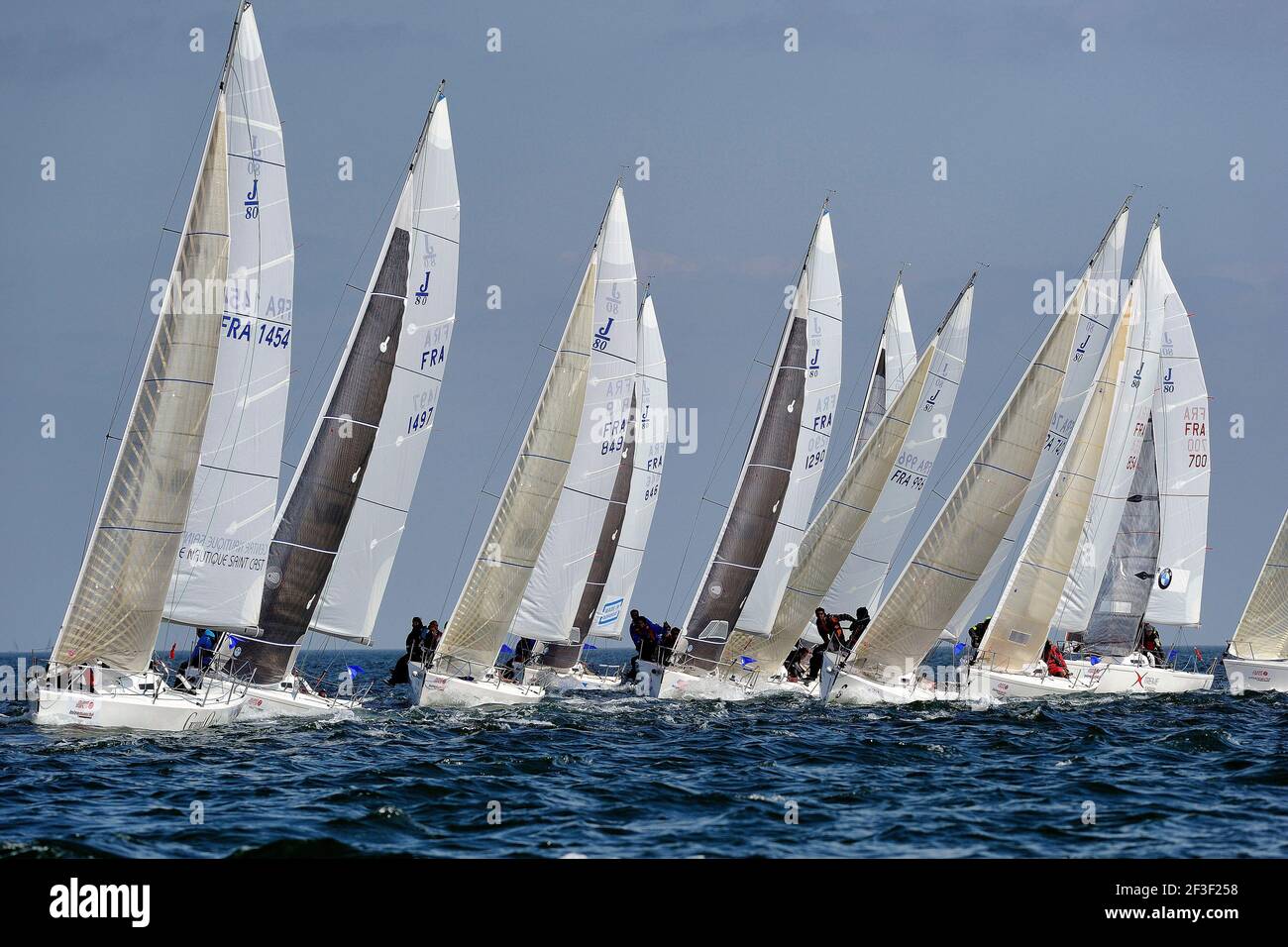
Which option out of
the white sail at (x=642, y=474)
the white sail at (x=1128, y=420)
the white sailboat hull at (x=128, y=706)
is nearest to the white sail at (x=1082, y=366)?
the white sail at (x=1128, y=420)

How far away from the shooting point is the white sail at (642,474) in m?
47.2

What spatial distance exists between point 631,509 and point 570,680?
7635mm

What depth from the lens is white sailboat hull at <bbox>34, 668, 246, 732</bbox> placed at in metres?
23.0

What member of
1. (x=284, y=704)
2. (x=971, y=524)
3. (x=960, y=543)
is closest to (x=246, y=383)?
(x=284, y=704)

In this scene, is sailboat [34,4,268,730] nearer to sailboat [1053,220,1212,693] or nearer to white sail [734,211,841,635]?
white sail [734,211,841,635]

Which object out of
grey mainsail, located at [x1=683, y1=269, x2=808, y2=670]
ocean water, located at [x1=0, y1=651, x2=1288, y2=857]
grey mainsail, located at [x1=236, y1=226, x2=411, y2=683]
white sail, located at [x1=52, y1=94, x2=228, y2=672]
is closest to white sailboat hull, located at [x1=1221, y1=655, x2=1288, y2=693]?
ocean water, located at [x1=0, y1=651, x2=1288, y2=857]

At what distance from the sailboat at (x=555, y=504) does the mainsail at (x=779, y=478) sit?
315 cm

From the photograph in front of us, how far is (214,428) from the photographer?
2728cm

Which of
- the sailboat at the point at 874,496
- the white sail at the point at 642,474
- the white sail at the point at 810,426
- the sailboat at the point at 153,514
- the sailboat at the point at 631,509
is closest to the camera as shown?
the sailboat at the point at 153,514

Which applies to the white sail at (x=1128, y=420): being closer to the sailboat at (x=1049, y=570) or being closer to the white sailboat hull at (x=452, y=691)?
the sailboat at (x=1049, y=570)

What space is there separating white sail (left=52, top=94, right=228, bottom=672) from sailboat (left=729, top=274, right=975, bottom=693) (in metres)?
16.2

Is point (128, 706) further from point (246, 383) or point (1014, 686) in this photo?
point (1014, 686)
